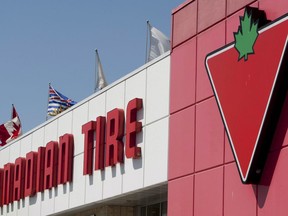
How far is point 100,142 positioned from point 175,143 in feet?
17.6

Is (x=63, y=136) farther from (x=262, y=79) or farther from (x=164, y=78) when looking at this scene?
(x=262, y=79)

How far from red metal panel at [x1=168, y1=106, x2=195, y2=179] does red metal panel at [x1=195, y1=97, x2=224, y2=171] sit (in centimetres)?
32

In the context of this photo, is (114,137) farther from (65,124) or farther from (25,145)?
(25,145)

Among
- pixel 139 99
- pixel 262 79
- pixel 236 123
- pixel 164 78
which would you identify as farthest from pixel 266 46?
pixel 139 99

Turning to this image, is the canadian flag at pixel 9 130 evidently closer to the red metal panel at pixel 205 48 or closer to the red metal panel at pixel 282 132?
the red metal panel at pixel 205 48

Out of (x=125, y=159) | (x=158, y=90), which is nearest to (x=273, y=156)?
(x=158, y=90)

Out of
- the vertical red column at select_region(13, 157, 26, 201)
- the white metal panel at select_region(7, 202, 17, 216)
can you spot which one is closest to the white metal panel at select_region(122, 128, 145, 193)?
the vertical red column at select_region(13, 157, 26, 201)

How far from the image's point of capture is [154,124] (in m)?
24.3

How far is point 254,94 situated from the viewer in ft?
61.9

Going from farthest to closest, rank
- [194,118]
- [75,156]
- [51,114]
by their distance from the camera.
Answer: [51,114]
[75,156]
[194,118]

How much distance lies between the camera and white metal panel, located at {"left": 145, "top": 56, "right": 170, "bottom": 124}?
23.7m

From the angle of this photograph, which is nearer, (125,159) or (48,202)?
(125,159)

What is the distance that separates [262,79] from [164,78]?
572 centimetres

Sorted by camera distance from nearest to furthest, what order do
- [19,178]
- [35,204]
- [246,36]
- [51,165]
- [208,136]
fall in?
[246,36] < [208,136] < [51,165] < [35,204] < [19,178]
